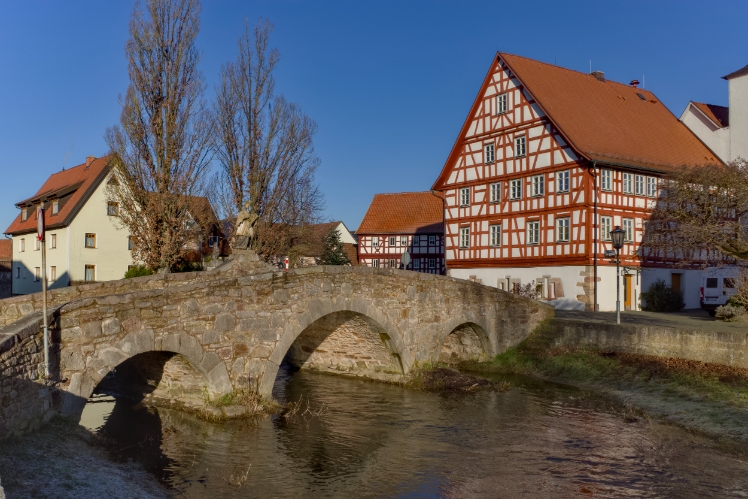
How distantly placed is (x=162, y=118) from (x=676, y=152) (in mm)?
22227

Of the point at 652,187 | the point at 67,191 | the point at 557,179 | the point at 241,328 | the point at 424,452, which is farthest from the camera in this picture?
the point at 67,191

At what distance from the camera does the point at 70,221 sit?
36.2m

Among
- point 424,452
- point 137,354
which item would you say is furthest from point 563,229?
point 137,354

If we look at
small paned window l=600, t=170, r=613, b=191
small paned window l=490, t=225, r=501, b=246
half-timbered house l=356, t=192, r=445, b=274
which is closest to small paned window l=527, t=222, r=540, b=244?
small paned window l=490, t=225, r=501, b=246

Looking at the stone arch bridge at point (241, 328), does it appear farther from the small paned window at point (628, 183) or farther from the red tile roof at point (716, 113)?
the red tile roof at point (716, 113)

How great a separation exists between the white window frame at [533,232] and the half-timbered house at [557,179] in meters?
0.05

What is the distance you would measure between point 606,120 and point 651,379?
16778 millimetres

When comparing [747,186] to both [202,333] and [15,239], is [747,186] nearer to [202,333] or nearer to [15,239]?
[202,333]

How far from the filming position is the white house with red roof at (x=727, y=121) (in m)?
31.8

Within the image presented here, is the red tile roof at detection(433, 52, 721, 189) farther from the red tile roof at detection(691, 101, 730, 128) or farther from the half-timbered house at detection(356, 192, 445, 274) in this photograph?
the half-timbered house at detection(356, 192, 445, 274)

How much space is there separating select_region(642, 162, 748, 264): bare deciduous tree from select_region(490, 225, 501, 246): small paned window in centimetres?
610

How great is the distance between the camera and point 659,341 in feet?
58.3

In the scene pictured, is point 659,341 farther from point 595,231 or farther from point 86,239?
point 86,239

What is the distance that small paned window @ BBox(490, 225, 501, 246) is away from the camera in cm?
3123
